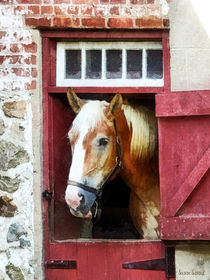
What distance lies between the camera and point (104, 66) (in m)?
6.85

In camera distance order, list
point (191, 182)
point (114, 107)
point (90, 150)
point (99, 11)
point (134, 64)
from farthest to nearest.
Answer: point (134, 64) → point (99, 11) → point (114, 107) → point (90, 150) → point (191, 182)

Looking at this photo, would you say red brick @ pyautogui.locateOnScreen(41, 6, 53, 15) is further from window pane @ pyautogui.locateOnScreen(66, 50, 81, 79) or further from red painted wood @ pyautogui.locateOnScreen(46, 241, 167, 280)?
red painted wood @ pyautogui.locateOnScreen(46, 241, 167, 280)

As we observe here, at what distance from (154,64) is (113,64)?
0.35 meters

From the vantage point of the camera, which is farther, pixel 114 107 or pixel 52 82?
pixel 52 82

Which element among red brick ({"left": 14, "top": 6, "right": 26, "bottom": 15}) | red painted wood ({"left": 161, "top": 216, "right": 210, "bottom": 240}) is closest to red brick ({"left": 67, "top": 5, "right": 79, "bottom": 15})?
red brick ({"left": 14, "top": 6, "right": 26, "bottom": 15})

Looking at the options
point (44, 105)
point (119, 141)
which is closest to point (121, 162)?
point (119, 141)

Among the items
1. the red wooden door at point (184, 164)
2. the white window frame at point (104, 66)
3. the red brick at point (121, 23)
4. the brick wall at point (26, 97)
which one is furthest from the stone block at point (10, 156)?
the red brick at point (121, 23)

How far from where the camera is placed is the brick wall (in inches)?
262

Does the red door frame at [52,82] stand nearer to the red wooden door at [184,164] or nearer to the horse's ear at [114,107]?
the horse's ear at [114,107]

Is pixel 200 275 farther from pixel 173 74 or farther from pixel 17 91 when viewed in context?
pixel 17 91

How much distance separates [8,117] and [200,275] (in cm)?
207

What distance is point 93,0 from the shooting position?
6.73 metres

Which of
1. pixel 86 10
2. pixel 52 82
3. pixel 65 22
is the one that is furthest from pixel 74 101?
pixel 86 10

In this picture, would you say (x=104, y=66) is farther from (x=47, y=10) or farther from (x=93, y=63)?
(x=47, y=10)
